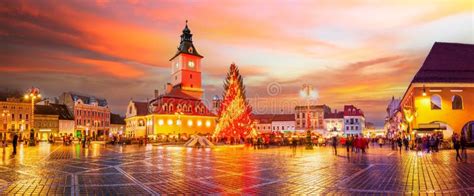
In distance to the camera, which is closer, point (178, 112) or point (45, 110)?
point (178, 112)

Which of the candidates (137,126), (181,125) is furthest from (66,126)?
(181,125)

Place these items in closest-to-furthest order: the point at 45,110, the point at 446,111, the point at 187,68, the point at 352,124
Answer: the point at 446,111 < the point at 45,110 < the point at 187,68 < the point at 352,124

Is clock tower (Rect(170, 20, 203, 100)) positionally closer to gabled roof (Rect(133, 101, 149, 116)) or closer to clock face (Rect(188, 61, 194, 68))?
clock face (Rect(188, 61, 194, 68))

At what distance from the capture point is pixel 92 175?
14.8 meters

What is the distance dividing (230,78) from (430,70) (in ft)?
78.2

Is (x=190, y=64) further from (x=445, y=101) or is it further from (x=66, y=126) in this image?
(x=445, y=101)

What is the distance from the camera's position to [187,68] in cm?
9962

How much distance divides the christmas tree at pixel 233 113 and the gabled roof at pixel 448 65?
2053cm

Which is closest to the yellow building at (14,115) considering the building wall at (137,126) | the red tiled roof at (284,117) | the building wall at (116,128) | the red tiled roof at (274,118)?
the building wall at (137,126)

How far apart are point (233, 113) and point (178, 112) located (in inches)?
1014

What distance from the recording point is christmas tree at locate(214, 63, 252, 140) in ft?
158

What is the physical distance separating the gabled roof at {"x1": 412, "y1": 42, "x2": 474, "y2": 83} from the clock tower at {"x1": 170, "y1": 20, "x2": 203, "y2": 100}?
210ft

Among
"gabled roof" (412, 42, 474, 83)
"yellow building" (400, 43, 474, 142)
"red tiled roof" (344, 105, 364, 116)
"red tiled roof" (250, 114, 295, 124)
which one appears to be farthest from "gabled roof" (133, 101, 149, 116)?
"red tiled roof" (344, 105, 364, 116)

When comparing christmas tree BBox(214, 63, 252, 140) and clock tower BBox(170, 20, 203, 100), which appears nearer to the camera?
christmas tree BBox(214, 63, 252, 140)
